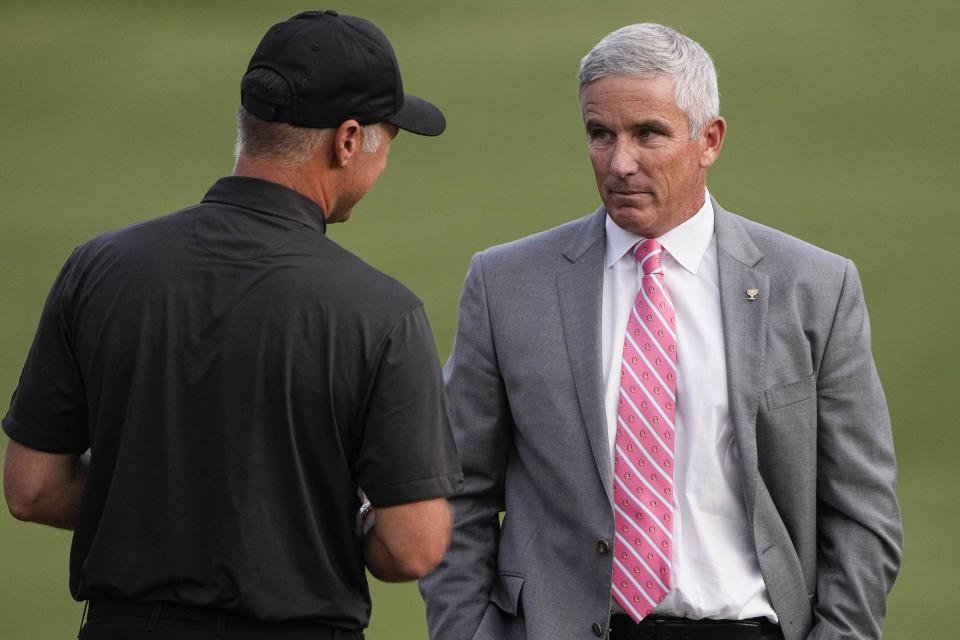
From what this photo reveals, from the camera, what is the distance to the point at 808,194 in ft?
10.2

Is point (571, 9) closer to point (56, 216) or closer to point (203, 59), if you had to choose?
point (203, 59)

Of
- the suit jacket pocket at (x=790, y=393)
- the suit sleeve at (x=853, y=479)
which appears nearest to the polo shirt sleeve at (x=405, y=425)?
the suit jacket pocket at (x=790, y=393)

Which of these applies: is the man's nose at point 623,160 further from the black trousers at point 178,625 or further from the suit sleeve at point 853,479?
the black trousers at point 178,625

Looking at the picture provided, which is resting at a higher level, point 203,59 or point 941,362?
point 203,59

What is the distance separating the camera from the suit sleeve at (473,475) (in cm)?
192

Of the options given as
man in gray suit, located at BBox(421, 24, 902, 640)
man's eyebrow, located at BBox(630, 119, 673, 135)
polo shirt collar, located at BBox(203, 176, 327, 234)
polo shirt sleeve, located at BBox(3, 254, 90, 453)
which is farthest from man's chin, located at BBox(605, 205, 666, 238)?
polo shirt sleeve, located at BBox(3, 254, 90, 453)

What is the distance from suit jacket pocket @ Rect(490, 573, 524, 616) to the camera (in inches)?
74.2

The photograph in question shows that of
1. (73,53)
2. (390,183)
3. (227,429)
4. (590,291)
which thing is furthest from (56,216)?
(227,429)

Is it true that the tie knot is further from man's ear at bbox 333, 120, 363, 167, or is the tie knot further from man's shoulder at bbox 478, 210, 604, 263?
man's ear at bbox 333, 120, 363, 167

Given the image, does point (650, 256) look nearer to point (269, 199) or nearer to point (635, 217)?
point (635, 217)

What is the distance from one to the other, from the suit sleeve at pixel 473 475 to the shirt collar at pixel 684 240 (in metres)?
0.21

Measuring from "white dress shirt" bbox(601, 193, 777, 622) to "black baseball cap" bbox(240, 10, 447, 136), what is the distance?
56 cm

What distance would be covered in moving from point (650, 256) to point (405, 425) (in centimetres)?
61

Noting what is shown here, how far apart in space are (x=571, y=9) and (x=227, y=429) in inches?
80.0
